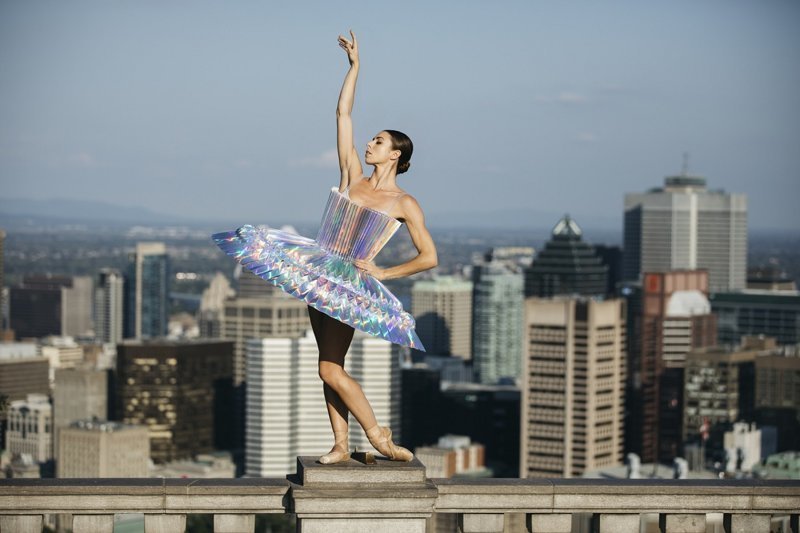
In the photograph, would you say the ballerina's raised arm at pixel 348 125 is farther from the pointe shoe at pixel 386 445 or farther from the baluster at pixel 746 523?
the baluster at pixel 746 523

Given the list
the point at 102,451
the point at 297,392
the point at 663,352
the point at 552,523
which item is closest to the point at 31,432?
the point at 297,392

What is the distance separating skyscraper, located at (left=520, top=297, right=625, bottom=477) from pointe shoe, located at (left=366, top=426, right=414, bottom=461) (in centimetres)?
10392

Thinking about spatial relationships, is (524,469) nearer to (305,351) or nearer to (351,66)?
(305,351)

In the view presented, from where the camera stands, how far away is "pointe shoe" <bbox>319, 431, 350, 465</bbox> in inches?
474

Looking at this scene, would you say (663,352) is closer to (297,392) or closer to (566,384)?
(566,384)

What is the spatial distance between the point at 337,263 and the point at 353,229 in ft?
0.91

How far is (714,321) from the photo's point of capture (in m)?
163

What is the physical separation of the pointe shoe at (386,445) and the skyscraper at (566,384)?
104 metres

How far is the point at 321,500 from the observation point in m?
11.8

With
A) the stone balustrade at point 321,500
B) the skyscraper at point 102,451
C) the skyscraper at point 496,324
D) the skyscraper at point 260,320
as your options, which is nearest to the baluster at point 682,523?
the stone balustrade at point 321,500

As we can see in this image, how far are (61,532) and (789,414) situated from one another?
115538 mm

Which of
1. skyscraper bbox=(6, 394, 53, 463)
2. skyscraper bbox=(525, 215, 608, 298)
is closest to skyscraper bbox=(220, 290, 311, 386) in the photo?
skyscraper bbox=(525, 215, 608, 298)

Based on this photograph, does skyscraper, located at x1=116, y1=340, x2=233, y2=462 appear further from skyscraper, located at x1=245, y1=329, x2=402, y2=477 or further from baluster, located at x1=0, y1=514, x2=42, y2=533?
baluster, located at x1=0, y1=514, x2=42, y2=533

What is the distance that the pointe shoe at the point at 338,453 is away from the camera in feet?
39.5
